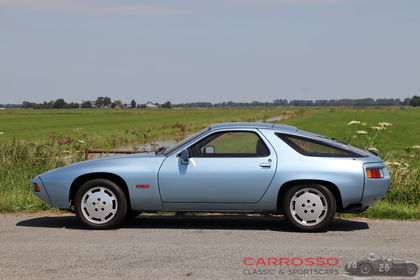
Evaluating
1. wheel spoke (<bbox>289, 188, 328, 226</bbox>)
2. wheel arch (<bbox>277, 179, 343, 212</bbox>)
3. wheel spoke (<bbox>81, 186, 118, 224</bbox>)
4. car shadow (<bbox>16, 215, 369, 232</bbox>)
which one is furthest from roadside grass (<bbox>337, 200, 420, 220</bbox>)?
wheel spoke (<bbox>81, 186, 118, 224</bbox>)

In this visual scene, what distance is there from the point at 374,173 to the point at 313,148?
79cm

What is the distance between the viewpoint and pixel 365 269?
5273 mm

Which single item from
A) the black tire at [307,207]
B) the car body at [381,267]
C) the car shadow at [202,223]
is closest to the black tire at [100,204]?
the car shadow at [202,223]

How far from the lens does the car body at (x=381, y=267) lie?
17.0 feet

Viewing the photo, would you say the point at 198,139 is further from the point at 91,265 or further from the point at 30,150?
the point at 30,150

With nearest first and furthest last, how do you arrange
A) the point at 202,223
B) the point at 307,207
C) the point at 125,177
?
the point at 307,207 → the point at 125,177 → the point at 202,223

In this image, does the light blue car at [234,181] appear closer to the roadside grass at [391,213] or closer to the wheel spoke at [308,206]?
the wheel spoke at [308,206]

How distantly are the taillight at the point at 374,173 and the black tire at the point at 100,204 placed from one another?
117 inches

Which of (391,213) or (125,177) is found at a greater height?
(125,177)

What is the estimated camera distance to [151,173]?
716cm

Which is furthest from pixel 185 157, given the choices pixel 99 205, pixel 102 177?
pixel 99 205

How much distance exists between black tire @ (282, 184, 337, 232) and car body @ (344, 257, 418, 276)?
143 cm

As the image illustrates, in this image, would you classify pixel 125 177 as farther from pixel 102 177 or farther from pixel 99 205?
pixel 99 205

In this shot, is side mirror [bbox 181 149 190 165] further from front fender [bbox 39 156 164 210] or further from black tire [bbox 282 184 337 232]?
black tire [bbox 282 184 337 232]
